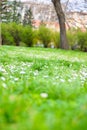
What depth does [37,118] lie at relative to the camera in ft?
7.00

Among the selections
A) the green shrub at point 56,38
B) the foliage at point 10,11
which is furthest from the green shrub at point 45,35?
the foliage at point 10,11

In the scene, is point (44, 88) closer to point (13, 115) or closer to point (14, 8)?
point (13, 115)

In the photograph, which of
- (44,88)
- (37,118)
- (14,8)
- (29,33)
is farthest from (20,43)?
(37,118)

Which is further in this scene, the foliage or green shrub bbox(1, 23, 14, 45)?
the foliage

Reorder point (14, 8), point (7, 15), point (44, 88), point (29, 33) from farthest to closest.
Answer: point (14, 8) → point (7, 15) → point (29, 33) → point (44, 88)

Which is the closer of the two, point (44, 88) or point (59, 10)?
point (44, 88)

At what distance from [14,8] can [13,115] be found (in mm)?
61052

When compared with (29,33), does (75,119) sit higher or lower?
higher

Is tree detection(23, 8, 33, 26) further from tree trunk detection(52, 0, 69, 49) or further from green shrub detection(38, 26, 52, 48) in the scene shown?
tree trunk detection(52, 0, 69, 49)

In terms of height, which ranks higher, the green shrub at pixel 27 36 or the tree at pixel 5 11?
the tree at pixel 5 11

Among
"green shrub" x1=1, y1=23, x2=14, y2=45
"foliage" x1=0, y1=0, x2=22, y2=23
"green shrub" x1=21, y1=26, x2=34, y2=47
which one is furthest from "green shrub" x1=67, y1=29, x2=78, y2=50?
"foliage" x1=0, y1=0, x2=22, y2=23

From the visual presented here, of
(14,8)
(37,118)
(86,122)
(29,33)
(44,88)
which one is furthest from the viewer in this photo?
(14,8)

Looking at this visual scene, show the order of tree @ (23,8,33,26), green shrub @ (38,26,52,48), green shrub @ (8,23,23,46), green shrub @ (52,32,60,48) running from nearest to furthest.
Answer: green shrub @ (52,32,60,48) → green shrub @ (38,26,52,48) → green shrub @ (8,23,23,46) → tree @ (23,8,33,26)

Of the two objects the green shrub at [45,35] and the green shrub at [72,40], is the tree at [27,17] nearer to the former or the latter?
the green shrub at [45,35]
